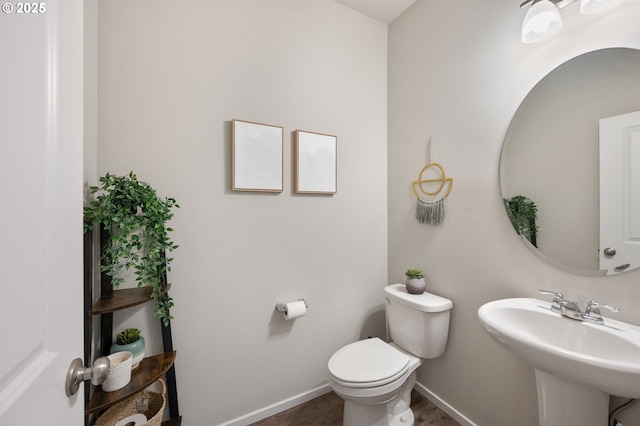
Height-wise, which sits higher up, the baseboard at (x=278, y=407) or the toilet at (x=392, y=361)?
the toilet at (x=392, y=361)

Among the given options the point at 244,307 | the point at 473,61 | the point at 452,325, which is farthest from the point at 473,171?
the point at 244,307

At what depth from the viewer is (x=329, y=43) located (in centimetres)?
182

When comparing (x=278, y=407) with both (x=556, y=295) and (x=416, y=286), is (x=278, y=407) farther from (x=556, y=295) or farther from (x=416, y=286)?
(x=556, y=295)

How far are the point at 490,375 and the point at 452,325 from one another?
29 cm

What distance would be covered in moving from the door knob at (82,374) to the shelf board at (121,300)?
58 cm

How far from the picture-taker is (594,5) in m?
1.02

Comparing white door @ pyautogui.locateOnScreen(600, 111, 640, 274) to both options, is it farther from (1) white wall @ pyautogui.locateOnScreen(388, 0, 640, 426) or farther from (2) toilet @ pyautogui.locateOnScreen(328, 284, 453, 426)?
(2) toilet @ pyautogui.locateOnScreen(328, 284, 453, 426)

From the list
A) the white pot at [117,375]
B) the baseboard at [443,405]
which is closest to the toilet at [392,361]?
the baseboard at [443,405]

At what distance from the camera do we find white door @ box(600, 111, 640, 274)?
3.26 ft

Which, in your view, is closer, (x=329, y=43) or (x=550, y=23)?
(x=550, y=23)

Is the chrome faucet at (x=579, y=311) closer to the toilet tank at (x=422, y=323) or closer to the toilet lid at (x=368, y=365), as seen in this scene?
the toilet tank at (x=422, y=323)

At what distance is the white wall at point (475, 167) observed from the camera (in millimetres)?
1136

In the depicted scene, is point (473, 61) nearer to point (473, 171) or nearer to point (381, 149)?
point (473, 171)

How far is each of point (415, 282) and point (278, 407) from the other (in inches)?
45.7
